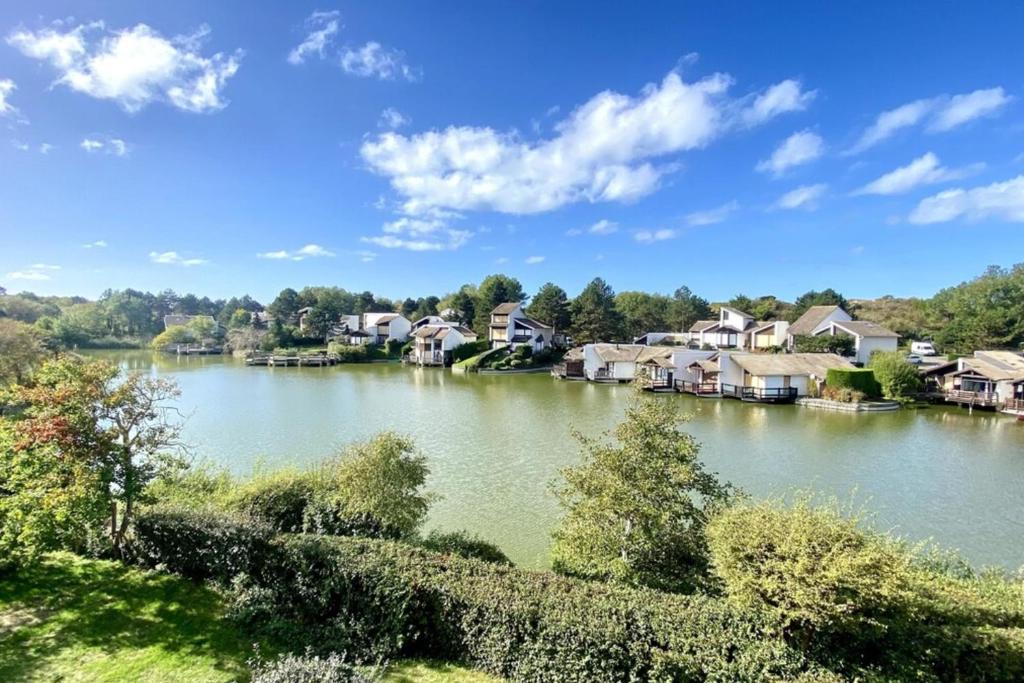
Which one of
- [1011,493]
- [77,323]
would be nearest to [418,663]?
[1011,493]

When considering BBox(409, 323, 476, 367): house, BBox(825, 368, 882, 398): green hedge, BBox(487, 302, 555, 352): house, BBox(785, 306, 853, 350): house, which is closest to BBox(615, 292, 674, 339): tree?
A: BBox(487, 302, 555, 352): house

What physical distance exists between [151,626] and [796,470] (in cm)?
1822

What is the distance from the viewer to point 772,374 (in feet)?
107

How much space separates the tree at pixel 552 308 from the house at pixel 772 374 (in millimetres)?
26676

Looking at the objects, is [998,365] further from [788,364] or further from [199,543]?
[199,543]

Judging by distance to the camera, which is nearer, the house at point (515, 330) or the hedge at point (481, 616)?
the hedge at point (481, 616)

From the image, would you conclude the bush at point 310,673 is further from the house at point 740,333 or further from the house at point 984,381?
the house at point 740,333

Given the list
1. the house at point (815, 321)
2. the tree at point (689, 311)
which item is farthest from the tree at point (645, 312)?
the house at point (815, 321)

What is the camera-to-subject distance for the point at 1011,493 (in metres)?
14.6

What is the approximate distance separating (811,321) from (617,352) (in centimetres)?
2225

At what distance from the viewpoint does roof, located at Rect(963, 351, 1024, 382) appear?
28911 mm

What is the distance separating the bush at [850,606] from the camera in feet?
16.3

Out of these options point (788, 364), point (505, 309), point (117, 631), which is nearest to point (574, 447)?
point (117, 631)

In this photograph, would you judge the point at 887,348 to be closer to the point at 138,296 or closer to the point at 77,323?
the point at 77,323
